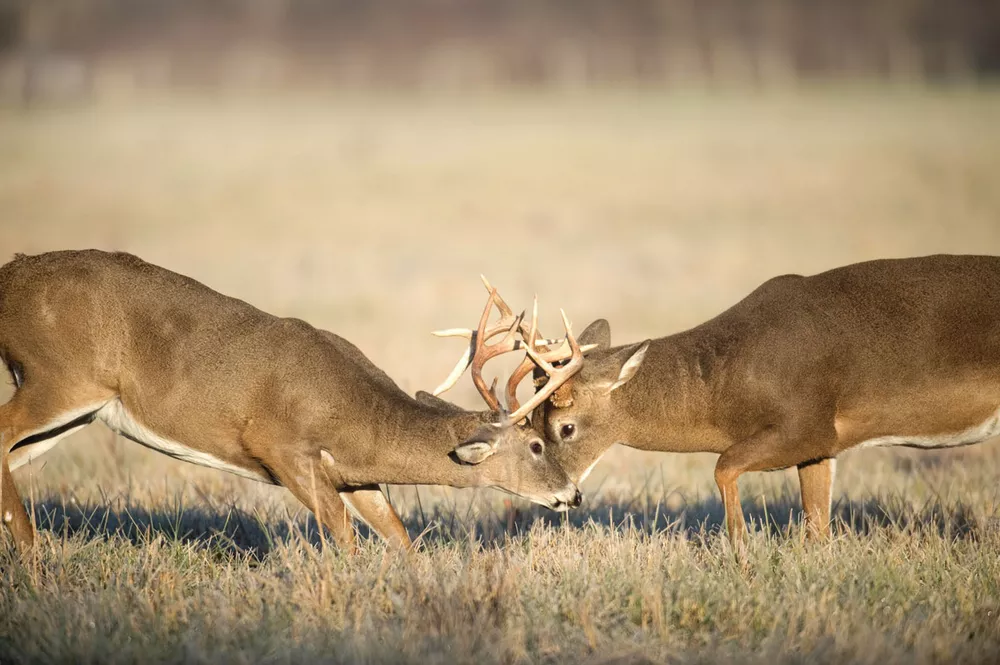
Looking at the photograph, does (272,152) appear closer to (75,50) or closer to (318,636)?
(318,636)

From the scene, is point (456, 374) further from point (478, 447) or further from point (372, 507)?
point (372, 507)

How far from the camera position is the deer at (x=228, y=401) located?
9.04 m

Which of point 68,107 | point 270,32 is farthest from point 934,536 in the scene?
point 270,32

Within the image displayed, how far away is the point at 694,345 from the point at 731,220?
2637 cm

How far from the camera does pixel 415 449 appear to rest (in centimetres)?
916

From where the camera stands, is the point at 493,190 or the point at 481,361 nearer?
the point at 481,361

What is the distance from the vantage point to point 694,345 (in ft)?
32.3

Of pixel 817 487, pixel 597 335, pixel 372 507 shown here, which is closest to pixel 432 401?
pixel 372 507

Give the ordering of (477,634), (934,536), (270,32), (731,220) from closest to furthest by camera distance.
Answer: (477,634) < (934,536) < (731,220) < (270,32)

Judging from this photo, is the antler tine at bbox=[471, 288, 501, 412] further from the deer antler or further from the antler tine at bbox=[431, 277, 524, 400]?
the deer antler

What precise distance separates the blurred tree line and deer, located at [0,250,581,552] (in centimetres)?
6783

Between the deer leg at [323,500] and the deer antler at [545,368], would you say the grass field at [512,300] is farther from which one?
the deer antler at [545,368]

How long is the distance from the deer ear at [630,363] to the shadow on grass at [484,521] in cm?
90

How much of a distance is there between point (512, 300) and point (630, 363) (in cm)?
1358
